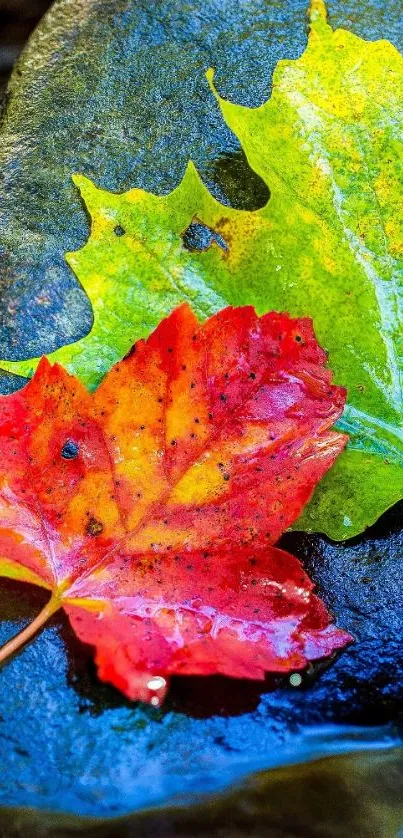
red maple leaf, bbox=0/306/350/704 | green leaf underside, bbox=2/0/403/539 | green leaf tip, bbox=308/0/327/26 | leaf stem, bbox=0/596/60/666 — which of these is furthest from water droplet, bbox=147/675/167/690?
green leaf tip, bbox=308/0/327/26

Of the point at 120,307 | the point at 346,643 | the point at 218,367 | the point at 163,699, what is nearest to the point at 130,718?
the point at 163,699

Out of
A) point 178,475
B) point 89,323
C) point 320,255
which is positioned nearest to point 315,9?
point 320,255

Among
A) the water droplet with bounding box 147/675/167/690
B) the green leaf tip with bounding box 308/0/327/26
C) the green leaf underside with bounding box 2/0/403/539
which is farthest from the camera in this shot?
the green leaf tip with bounding box 308/0/327/26

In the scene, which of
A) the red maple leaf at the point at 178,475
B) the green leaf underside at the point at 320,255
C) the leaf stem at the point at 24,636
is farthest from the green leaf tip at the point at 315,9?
the leaf stem at the point at 24,636

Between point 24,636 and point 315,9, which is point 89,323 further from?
point 315,9

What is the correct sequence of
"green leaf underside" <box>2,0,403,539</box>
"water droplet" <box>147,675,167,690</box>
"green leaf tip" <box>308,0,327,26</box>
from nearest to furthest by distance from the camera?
"water droplet" <box>147,675,167,690</box>
"green leaf underside" <box>2,0,403,539</box>
"green leaf tip" <box>308,0,327,26</box>

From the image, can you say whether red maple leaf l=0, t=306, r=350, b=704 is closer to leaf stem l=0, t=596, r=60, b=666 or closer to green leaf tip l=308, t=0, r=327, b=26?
leaf stem l=0, t=596, r=60, b=666

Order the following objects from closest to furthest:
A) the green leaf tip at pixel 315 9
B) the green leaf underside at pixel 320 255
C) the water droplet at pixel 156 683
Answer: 1. the water droplet at pixel 156 683
2. the green leaf underside at pixel 320 255
3. the green leaf tip at pixel 315 9

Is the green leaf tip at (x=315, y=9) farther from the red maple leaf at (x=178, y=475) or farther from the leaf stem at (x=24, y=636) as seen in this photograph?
the leaf stem at (x=24, y=636)
